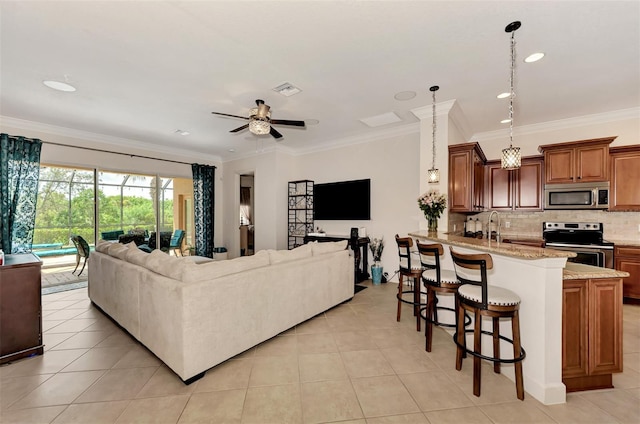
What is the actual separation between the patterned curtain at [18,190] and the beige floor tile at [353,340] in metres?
5.46

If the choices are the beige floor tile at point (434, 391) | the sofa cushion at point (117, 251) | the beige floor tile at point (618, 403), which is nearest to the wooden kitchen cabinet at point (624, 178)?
the beige floor tile at point (618, 403)

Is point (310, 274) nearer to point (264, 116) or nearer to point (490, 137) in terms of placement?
point (264, 116)

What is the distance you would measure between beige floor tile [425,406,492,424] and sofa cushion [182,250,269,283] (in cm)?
187

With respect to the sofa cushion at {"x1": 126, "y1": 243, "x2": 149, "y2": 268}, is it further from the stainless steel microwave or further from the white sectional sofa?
the stainless steel microwave

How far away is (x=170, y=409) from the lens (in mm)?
1846

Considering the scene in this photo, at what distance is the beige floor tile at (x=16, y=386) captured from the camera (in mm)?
1955

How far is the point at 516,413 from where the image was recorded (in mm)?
1797

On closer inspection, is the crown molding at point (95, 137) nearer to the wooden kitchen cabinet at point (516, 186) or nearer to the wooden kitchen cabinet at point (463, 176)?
the wooden kitchen cabinet at point (463, 176)

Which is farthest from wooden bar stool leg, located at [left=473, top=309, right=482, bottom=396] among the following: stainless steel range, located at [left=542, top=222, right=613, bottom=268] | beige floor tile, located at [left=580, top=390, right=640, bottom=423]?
stainless steel range, located at [left=542, top=222, right=613, bottom=268]

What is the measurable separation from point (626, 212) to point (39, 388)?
7512 mm

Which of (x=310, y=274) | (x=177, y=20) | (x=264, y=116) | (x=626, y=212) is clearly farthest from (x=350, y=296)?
(x=626, y=212)

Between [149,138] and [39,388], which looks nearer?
[39,388]

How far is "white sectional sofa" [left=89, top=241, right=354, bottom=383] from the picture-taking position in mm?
2137

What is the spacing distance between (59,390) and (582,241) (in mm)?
6672
